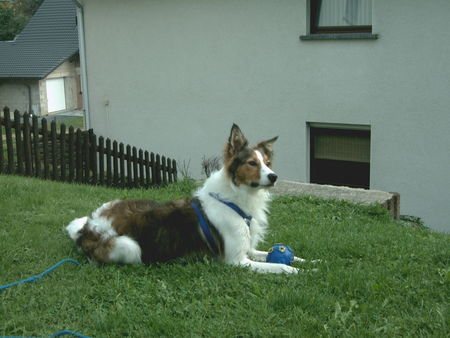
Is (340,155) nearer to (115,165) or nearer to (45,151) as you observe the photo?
(115,165)

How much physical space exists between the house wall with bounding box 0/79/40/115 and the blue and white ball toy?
37146 millimetres

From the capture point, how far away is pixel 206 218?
581cm

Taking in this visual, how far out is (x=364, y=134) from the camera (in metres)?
13.0

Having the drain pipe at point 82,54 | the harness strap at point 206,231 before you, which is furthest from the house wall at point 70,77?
the harness strap at point 206,231

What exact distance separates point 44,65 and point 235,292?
3751cm

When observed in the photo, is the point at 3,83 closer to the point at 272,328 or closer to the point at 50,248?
the point at 50,248

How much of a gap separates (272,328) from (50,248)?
2873 millimetres

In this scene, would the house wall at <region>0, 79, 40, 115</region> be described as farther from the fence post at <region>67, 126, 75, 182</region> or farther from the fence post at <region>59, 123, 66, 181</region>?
the fence post at <region>59, 123, 66, 181</region>

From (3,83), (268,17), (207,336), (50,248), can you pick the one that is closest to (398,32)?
(268,17)

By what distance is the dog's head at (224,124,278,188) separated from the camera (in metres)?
5.80

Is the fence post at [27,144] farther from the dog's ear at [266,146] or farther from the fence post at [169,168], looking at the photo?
the dog's ear at [266,146]

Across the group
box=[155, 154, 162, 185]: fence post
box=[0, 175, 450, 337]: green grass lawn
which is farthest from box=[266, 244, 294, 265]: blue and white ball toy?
box=[155, 154, 162, 185]: fence post

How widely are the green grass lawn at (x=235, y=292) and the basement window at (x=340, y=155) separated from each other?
19.9 ft

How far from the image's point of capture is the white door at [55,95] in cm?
4162
